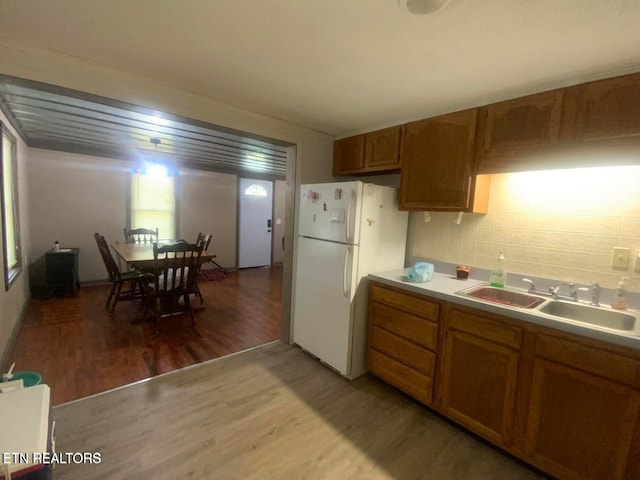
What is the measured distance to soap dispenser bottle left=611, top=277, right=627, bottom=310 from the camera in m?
1.57

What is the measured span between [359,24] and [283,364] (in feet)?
8.08

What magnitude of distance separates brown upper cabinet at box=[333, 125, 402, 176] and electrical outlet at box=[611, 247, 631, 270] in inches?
57.1

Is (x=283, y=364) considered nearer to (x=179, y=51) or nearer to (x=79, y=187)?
(x=179, y=51)

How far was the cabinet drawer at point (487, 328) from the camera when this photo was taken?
1.55 m

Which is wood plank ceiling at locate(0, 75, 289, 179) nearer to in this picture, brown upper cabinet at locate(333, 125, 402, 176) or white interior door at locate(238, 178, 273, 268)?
brown upper cabinet at locate(333, 125, 402, 176)

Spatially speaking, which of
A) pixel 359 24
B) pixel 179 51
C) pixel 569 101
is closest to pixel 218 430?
pixel 179 51

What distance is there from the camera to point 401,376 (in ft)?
6.83

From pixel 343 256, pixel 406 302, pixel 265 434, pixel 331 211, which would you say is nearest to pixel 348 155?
pixel 331 211

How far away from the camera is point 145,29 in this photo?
1.37 metres

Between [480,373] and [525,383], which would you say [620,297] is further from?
[480,373]

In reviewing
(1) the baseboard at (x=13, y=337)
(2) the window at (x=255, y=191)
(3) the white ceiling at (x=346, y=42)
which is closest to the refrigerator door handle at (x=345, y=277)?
(3) the white ceiling at (x=346, y=42)

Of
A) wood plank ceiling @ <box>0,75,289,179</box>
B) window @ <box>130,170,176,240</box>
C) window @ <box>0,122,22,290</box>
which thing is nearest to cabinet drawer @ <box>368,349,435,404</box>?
wood plank ceiling @ <box>0,75,289,179</box>

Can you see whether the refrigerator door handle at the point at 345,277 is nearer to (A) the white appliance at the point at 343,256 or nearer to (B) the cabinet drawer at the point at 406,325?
(A) the white appliance at the point at 343,256

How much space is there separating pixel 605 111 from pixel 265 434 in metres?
2.58
